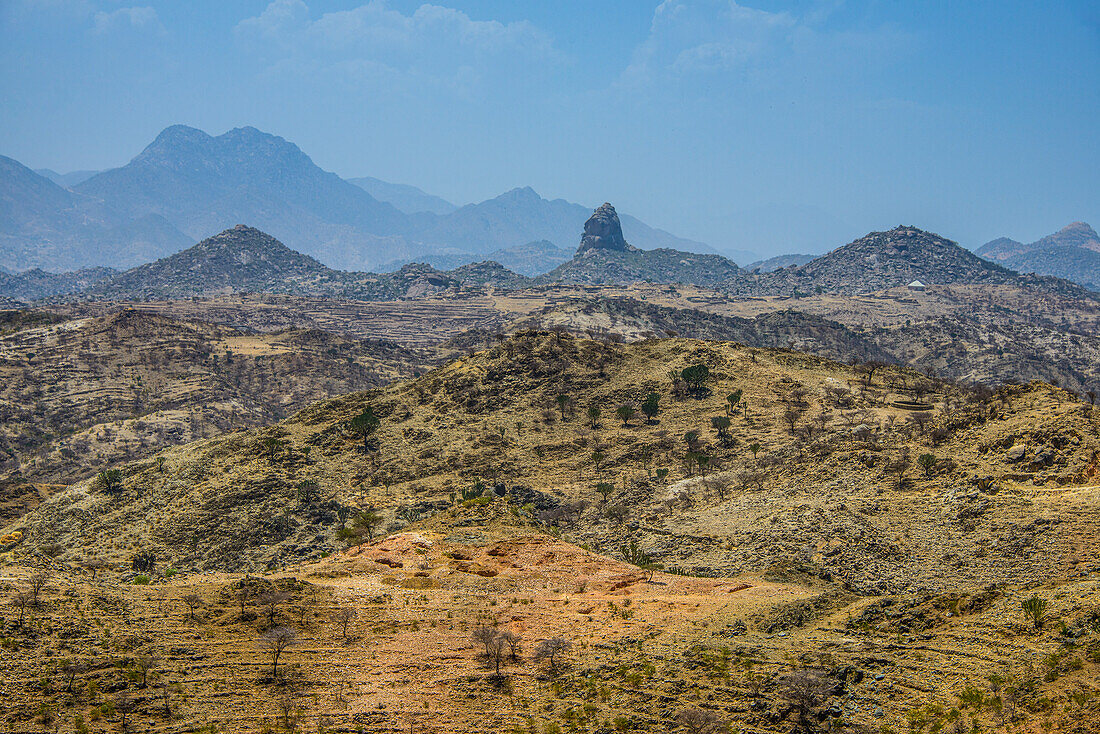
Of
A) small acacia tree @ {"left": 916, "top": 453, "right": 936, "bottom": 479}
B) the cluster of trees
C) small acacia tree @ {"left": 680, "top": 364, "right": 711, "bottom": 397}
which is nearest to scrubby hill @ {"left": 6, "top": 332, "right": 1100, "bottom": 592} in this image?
small acacia tree @ {"left": 916, "top": 453, "right": 936, "bottom": 479}

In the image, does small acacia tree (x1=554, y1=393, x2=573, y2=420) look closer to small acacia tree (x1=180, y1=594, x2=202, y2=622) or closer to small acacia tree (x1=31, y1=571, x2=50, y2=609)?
small acacia tree (x1=180, y1=594, x2=202, y2=622)

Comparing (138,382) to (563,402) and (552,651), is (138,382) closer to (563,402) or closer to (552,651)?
(563,402)

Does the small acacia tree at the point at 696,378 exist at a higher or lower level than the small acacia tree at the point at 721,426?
higher

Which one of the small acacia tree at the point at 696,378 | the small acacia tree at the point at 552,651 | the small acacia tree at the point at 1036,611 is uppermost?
the small acacia tree at the point at 696,378

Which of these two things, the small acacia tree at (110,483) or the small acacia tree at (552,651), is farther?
the small acacia tree at (110,483)

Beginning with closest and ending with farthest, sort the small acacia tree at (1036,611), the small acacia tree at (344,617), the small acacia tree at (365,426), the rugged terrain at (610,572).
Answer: the rugged terrain at (610,572) < the small acacia tree at (1036,611) < the small acacia tree at (344,617) < the small acacia tree at (365,426)

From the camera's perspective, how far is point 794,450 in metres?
52.1

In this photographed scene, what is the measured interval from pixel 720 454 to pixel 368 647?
129 feet

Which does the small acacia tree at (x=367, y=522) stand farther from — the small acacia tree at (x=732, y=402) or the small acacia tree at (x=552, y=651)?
the small acacia tree at (x=732, y=402)

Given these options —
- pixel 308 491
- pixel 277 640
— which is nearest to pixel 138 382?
pixel 308 491

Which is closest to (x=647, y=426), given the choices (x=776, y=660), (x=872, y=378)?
(x=872, y=378)

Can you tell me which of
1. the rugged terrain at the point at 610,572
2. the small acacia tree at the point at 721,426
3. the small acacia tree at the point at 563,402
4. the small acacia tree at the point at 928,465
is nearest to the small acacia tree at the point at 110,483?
the rugged terrain at the point at 610,572

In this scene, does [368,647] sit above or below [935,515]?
below

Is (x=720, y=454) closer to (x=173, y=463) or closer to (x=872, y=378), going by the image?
(x=872, y=378)
